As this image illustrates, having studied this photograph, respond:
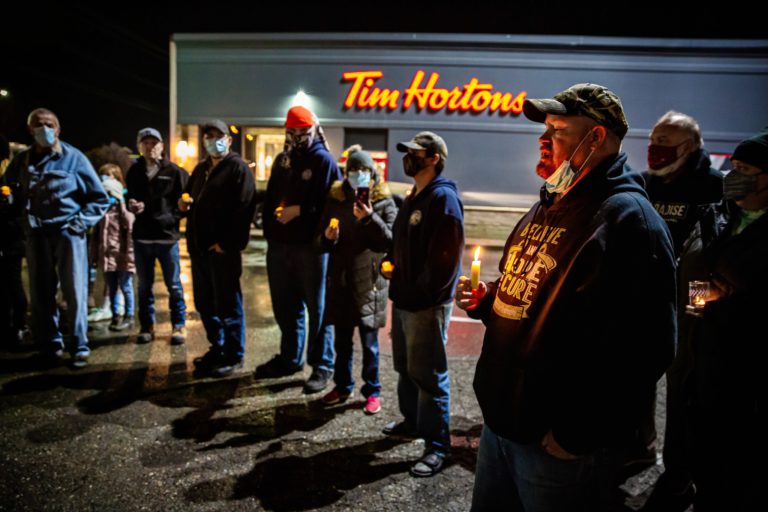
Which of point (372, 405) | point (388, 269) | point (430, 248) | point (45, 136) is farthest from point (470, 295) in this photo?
point (45, 136)

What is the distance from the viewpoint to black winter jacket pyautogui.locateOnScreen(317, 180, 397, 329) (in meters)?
3.90

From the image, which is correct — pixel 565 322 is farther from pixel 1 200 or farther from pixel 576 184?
pixel 1 200

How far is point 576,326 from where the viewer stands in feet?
4.85

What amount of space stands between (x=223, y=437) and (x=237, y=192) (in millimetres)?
2429

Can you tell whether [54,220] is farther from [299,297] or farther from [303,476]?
[303,476]

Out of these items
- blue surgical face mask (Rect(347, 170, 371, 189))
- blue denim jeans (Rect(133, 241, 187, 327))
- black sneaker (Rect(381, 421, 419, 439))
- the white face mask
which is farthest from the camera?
blue denim jeans (Rect(133, 241, 187, 327))

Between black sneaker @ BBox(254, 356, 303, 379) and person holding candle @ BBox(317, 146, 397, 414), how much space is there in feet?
2.64

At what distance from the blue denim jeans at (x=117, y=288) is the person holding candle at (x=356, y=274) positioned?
3592mm

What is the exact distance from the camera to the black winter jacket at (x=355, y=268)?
3.90 metres

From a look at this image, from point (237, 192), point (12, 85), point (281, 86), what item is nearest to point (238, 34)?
point (281, 86)

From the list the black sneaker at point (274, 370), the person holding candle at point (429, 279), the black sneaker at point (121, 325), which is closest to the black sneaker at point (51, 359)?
the black sneaker at point (121, 325)

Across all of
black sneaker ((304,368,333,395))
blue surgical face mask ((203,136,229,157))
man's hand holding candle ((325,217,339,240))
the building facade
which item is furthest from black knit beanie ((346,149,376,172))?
the building facade

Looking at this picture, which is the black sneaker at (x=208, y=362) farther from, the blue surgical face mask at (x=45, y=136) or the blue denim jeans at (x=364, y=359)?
the blue surgical face mask at (x=45, y=136)

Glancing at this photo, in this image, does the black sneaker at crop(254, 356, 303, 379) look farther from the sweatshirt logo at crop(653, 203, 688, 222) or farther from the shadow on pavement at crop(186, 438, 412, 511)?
the sweatshirt logo at crop(653, 203, 688, 222)
